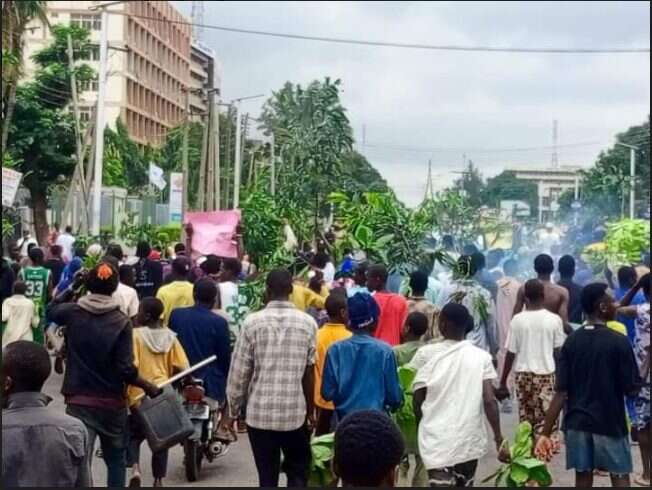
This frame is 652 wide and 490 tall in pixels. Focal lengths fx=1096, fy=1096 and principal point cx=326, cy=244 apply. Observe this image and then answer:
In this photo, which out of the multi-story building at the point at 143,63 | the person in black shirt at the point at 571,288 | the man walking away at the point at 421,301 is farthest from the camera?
the multi-story building at the point at 143,63

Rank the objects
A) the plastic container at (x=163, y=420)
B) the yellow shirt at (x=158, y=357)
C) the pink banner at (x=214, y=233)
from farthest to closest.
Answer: the pink banner at (x=214, y=233), the yellow shirt at (x=158, y=357), the plastic container at (x=163, y=420)

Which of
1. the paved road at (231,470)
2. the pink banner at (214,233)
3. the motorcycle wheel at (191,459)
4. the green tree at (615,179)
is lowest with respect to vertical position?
the paved road at (231,470)

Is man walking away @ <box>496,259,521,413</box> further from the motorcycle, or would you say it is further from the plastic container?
the plastic container

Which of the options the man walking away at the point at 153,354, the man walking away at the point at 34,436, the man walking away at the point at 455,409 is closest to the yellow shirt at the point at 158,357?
the man walking away at the point at 153,354

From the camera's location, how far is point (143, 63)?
322ft

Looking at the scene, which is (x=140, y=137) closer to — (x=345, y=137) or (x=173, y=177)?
(x=173, y=177)

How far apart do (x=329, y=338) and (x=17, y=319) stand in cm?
432

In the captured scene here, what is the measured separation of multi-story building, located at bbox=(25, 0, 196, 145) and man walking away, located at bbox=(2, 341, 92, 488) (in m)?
73.2

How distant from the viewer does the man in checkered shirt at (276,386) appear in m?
6.73

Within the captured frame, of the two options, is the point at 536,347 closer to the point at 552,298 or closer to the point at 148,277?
the point at 552,298

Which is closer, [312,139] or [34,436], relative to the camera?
[34,436]

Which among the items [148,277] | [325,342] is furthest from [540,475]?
[148,277]

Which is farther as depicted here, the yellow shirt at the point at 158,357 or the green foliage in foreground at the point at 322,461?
the yellow shirt at the point at 158,357

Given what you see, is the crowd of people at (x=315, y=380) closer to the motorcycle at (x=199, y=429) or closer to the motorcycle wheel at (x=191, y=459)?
the motorcycle at (x=199, y=429)
